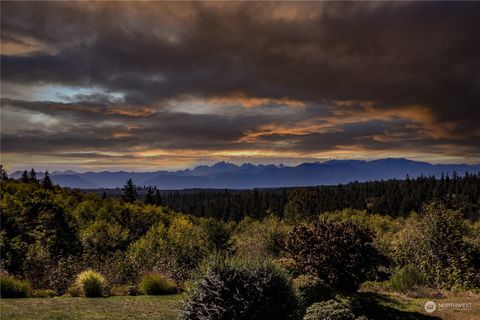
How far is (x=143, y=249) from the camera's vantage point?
3934 cm

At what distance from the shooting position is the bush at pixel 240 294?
9.04 meters

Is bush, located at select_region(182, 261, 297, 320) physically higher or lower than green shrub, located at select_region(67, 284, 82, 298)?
higher

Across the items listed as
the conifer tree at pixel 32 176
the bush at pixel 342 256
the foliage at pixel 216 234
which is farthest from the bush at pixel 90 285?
the conifer tree at pixel 32 176

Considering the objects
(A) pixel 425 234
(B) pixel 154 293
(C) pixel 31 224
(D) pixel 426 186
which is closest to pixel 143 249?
(C) pixel 31 224

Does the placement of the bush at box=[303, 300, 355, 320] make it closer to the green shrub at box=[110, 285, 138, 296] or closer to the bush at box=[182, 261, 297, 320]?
the bush at box=[182, 261, 297, 320]

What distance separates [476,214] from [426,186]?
33.9m

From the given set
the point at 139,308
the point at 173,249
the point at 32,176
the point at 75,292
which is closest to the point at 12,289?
the point at 75,292

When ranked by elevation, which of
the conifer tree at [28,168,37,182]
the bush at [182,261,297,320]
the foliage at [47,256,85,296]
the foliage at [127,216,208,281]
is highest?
the conifer tree at [28,168,37,182]

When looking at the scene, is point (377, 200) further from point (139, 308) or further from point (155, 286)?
point (139, 308)

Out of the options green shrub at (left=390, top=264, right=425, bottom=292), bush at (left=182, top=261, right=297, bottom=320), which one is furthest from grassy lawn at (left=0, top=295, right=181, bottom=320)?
green shrub at (left=390, top=264, right=425, bottom=292)

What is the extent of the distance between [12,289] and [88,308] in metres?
3.39

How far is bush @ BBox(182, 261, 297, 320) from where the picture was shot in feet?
29.7

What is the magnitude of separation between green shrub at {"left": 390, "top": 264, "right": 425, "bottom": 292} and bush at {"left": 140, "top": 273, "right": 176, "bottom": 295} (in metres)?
12.4

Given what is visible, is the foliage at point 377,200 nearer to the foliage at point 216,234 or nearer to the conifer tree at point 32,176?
the foliage at point 216,234
